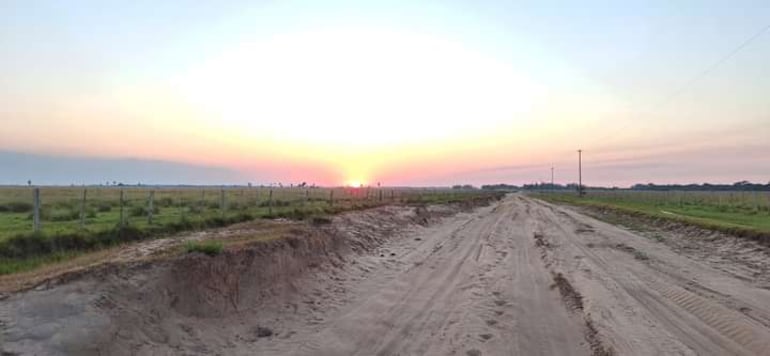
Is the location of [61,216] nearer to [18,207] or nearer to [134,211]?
[134,211]

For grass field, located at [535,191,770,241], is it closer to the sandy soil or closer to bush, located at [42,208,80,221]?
the sandy soil

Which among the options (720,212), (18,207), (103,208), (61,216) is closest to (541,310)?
(61,216)

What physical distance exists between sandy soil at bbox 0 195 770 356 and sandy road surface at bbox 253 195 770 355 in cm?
4

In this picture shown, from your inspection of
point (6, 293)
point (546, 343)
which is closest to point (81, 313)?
point (6, 293)

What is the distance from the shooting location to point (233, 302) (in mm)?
10836

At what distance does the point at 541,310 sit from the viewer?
11.0 m

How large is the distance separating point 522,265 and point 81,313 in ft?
39.4

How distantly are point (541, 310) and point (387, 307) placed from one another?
2863mm

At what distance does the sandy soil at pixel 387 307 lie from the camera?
8266 mm

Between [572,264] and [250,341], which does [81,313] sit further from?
[572,264]

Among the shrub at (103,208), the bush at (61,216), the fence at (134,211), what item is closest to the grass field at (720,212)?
the fence at (134,211)

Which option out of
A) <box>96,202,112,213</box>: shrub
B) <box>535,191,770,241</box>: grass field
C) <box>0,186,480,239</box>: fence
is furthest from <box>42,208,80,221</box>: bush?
<box>535,191,770,241</box>: grass field

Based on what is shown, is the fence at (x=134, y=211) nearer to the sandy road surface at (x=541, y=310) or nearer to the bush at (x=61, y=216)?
the bush at (x=61, y=216)

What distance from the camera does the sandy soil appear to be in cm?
827
